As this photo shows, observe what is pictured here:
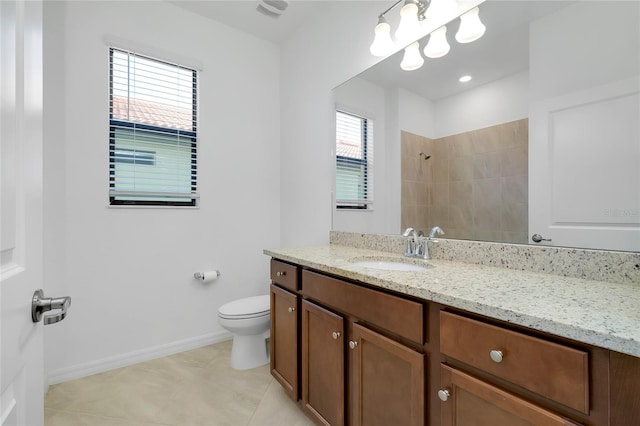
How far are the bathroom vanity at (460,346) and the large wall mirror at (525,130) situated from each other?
0.82 ft

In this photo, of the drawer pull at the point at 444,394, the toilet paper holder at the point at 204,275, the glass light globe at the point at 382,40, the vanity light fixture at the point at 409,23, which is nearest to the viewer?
the drawer pull at the point at 444,394

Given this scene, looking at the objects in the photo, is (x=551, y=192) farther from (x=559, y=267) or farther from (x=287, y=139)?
(x=287, y=139)

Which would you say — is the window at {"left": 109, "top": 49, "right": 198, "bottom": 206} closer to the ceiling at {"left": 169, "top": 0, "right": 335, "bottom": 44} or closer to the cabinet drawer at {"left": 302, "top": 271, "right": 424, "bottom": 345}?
the ceiling at {"left": 169, "top": 0, "right": 335, "bottom": 44}

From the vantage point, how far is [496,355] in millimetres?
731

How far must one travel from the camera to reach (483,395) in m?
0.77

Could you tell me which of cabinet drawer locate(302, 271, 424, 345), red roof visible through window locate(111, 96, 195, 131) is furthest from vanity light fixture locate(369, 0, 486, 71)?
red roof visible through window locate(111, 96, 195, 131)

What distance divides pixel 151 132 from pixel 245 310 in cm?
151

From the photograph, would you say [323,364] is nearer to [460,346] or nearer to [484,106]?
[460,346]

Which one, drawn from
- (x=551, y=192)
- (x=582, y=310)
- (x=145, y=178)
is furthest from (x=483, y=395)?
(x=145, y=178)

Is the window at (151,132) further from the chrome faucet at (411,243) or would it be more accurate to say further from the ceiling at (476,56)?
the chrome faucet at (411,243)

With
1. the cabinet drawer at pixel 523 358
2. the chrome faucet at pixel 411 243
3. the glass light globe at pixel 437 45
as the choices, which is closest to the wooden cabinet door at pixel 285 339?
the chrome faucet at pixel 411 243

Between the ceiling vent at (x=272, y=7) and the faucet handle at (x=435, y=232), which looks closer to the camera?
the faucet handle at (x=435, y=232)

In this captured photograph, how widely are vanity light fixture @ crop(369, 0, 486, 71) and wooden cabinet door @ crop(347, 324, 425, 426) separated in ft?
4.66

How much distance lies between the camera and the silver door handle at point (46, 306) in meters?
0.60
